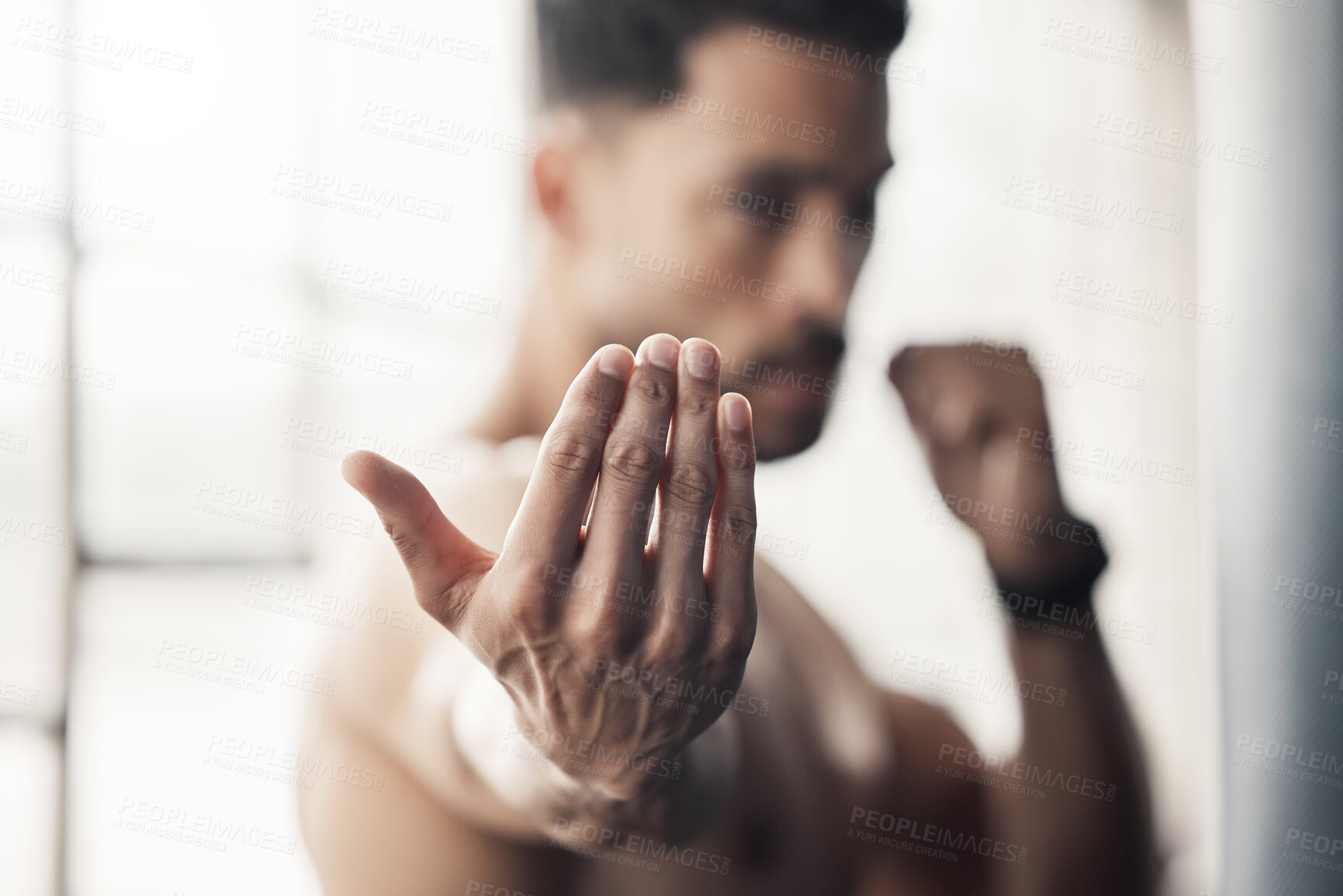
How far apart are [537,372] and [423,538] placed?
390mm

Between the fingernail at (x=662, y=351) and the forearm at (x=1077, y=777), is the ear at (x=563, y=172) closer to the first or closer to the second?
the fingernail at (x=662, y=351)

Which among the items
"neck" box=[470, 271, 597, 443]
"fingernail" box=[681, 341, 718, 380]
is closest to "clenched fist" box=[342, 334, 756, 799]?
"fingernail" box=[681, 341, 718, 380]

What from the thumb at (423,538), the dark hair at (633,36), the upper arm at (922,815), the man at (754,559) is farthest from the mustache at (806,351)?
the thumb at (423,538)

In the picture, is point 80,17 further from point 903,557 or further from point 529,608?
point 903,557

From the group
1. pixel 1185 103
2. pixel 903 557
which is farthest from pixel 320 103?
pixel 1185 103

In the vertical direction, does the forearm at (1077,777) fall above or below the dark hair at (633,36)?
below

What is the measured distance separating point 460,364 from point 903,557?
63 cm

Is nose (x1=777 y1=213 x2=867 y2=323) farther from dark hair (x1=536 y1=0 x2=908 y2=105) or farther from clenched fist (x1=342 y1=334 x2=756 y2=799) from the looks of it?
clenched fist (x1=342 y1=334 x2=756 y2=799)

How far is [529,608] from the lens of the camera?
0.35 metres

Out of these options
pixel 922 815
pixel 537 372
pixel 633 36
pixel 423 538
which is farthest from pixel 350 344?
pixel 922 815

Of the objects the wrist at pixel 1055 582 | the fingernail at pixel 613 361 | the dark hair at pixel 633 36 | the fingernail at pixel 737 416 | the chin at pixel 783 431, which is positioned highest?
the dark hair at pixel 633 36

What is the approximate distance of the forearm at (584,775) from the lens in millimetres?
397

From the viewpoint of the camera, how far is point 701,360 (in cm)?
36

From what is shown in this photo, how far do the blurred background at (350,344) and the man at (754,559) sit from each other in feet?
0.24
